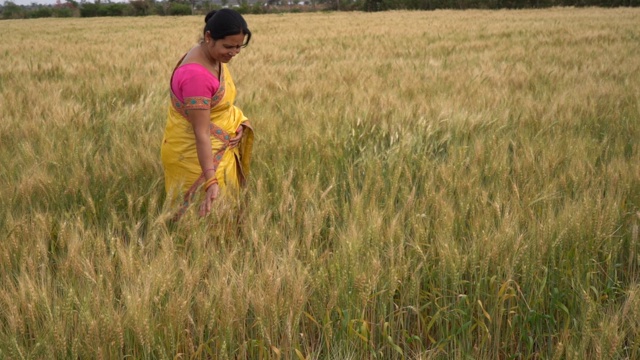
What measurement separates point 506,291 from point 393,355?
349 millimetres

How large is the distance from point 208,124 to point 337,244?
687 millimetres

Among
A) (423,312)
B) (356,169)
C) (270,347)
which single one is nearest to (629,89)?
(356,169)

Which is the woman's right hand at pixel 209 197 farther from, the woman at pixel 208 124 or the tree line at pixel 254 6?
the tree line at pixel 254 6

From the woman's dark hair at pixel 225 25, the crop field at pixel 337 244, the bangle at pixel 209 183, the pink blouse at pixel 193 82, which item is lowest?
the crop field at pixel 337 244

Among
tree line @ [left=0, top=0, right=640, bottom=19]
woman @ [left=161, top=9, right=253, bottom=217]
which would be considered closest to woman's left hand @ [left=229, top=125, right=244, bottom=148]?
woman @ [left=161, top=9, right=253, bottom=217]

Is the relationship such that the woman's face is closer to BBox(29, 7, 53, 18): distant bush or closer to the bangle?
the bangle

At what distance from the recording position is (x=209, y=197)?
1939 mm

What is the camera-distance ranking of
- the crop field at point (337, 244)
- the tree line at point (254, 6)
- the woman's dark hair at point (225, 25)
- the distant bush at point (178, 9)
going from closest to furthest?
the crop field at point (337, 244)
the woman's dark hair at point (225, 25)
the tree line at point (254, 6)
the distant bush at point (178, 9)

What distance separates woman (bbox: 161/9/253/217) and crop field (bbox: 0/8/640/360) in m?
0.15

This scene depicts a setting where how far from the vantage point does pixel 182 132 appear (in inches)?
82.1

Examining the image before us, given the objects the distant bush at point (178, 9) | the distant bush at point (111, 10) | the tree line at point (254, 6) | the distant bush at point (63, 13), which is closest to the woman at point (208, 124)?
the tree line at point (254, 6)

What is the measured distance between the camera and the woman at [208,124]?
1.93 m

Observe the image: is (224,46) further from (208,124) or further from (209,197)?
(209,197)

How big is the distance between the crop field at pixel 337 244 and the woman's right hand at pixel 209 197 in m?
0.12
